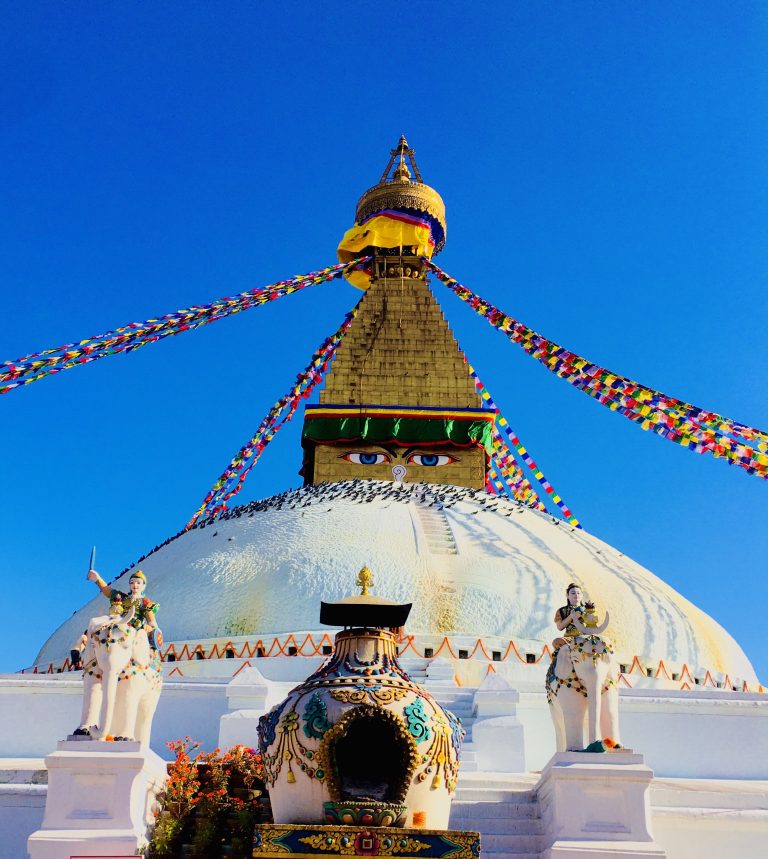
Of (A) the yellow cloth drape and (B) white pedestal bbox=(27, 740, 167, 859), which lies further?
(A) the yellow cloth drape

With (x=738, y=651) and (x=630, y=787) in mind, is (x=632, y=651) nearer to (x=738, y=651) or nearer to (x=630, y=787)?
(x=738, y=651)

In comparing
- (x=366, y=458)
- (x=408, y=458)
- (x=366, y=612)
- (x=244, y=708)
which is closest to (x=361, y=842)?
(x=366, y=612)

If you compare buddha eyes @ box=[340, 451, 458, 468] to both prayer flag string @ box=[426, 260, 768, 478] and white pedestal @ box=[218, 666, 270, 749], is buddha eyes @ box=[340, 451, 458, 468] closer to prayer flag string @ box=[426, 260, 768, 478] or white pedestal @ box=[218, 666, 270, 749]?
prayer flag string @ box=[426, 260, 768, 478]

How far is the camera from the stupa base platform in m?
5.51

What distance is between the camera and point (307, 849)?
5.54 meters

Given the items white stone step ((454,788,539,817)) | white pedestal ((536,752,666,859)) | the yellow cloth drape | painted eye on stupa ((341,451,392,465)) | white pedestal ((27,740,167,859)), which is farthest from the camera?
the yellow cloth drape

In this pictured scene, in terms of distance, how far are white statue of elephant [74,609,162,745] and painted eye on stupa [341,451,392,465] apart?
→ 34.0 ft

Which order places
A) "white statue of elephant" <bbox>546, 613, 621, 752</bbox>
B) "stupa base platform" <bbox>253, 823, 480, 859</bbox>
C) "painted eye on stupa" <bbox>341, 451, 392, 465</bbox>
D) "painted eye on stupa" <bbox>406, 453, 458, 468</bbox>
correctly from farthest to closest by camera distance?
"painted eye on stupa" <bbox>406, 453, 458, 468</bbox> → "painted eye on stupa" <bbox>341, 451, 392, 465</bbox> → "white statue of elephant" <bbox>546, 613, 621, 752</bbox> → "stupa base platform" <bbox>253, 823, 480, 859</bbox>

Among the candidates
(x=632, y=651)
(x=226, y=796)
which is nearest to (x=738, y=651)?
(x=632, y=651)

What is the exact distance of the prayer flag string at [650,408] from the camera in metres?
12.4

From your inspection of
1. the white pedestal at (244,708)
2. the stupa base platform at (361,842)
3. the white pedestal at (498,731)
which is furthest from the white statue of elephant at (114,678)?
the white pedestal at (498,731)

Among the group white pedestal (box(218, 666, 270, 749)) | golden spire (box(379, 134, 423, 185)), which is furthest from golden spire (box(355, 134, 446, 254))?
white pedestal (box(218, 666, 270, 749))

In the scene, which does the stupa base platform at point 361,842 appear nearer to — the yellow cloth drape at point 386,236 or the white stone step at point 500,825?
the white stone step at point 500,825

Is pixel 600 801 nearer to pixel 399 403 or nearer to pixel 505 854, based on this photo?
pixel 505 854
